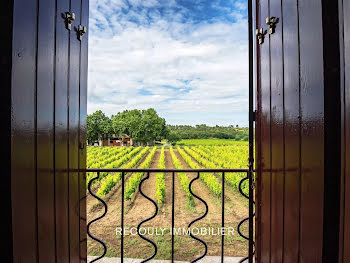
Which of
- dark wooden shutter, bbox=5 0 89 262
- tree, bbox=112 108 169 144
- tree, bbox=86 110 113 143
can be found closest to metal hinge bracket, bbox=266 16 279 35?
dark wooden shutter, bbox=5 0 89 262

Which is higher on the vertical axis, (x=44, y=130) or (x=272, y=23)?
(x=272, y=23)

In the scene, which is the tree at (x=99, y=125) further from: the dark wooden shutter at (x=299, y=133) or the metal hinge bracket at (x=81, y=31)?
the dark wooden shutter at (x=299, y=133)

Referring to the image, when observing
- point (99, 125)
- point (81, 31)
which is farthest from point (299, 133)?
point (99, 125)

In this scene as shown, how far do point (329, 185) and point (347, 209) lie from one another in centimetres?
8

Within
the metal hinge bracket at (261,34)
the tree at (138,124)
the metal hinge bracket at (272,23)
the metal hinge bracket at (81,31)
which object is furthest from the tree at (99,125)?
the metal hinge bracket at (272,23)

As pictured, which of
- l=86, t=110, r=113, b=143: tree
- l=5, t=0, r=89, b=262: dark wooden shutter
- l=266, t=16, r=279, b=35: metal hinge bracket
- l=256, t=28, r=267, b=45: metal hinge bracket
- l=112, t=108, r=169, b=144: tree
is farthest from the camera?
l=112, t=108, r=169, b=144: tree

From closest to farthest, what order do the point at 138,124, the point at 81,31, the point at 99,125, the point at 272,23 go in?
the point at 272,23
the point at 81,31
the point at 99,125
the point at 138,124

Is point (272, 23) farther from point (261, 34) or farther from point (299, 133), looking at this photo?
point (299, 133)

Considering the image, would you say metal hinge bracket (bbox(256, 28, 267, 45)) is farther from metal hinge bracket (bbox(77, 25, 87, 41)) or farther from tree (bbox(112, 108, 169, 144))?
tree (bbox(112, 108, 169, 144))

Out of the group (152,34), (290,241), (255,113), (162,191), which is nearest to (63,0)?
(255,113)

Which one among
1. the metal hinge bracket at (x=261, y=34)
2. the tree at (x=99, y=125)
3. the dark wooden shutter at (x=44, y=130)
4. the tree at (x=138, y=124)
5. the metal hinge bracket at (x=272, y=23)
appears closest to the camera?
the dark wooden shutter at (x=44, y=130)

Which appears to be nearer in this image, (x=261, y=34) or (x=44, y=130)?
(x=44, y=130)

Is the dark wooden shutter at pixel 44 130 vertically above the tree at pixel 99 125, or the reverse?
the tree at pixel 99 125

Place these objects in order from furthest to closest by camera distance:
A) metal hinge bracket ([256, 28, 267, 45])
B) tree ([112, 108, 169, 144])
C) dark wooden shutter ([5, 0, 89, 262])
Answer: tree ([112, 108, 169, 144]) → metal hinge bracket ([256, 28, 267, 45]) → dark wooden shutter ([5, 0, 89, 262])
